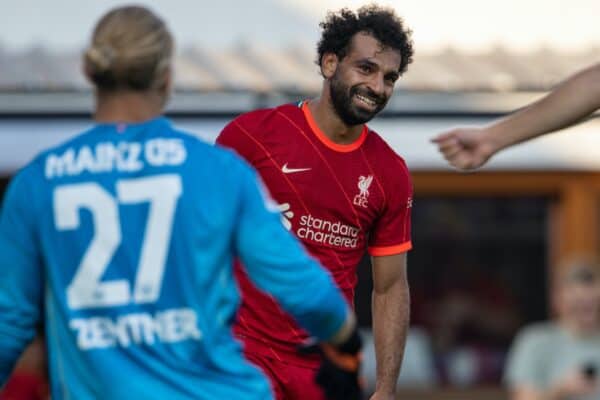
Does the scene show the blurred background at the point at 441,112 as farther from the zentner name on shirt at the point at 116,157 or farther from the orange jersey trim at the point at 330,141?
the zentner name on shirt at the point at 116,157

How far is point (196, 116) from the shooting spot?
1059 centimetres

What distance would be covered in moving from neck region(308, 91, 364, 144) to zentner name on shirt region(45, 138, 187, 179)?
1.82 meters

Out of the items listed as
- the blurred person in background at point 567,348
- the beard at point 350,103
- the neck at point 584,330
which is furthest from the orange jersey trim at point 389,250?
the neck at point 584,330

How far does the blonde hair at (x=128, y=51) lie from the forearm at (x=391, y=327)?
6.85ft

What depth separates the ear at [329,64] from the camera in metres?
6.05

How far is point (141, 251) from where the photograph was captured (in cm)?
416

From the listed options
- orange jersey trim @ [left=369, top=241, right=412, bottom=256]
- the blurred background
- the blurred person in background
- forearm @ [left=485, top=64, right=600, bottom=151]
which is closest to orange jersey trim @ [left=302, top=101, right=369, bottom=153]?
orange jersey trim @ [left=369, top=241, right=412, bottom=256]

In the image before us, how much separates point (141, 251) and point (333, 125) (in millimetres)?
Answer: 1977

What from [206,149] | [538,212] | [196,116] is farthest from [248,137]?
[538,212]

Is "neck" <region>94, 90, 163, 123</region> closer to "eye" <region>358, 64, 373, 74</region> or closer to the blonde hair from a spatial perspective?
the blonde hair

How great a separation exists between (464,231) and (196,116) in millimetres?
2343

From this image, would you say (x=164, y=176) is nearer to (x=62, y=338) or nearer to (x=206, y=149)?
(x=206, y=149)

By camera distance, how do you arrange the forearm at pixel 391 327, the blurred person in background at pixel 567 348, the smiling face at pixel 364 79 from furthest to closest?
the blurred person in background at pixel 567 348 < the forearm at pixel 391 327 < the smiling face at pixel 364 79

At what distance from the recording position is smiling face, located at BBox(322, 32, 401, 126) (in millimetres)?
5875
